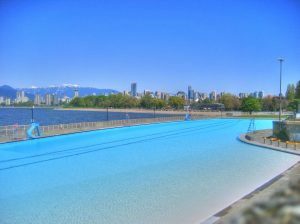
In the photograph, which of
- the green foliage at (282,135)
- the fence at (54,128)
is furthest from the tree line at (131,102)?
the green foliage at (282,135)

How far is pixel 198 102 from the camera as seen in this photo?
157 m

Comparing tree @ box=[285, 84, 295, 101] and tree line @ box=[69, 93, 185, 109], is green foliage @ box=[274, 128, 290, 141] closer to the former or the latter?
tree @ box=[285, 84, 295, 101]

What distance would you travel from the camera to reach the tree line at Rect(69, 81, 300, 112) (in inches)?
3616

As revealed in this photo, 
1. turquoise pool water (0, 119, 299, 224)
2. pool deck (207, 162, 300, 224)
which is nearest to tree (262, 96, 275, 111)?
turquoise pool water (0, 119, 299, 224)

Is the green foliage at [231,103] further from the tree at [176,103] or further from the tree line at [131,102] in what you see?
the tree line at [131,102]

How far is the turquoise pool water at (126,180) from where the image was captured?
9547 mm

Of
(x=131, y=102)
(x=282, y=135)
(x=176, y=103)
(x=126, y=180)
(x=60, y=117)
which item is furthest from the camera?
(x=131, y=102)

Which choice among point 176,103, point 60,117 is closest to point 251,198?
point 60,117

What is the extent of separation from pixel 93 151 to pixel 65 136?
7562mm

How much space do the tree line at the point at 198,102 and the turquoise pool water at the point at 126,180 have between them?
66411 millimetres

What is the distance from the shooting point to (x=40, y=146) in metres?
23.1

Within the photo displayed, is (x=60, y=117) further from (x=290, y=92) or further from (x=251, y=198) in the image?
(x=251, y=198)

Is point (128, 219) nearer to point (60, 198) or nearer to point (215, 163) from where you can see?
point (60, 198)

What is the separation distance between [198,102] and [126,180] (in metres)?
146
